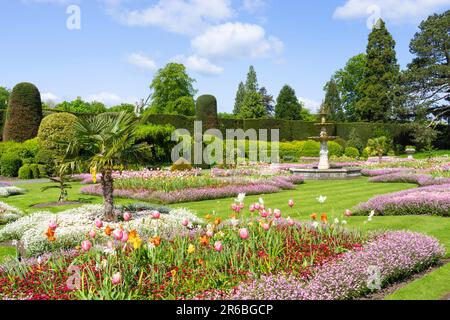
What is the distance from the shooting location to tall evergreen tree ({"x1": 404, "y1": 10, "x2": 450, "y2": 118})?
4516 cm

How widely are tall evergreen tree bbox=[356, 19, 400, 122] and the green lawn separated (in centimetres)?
3497

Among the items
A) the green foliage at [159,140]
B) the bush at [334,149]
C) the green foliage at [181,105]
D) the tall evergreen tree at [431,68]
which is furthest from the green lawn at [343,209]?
the green foliage at [181,105]

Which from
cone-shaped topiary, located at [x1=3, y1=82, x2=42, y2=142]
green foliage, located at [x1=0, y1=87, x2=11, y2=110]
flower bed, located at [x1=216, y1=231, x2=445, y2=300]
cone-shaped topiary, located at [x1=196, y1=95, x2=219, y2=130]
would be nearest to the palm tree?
flower bed, located at [x1=216, y1=231, x2=445, y2=300]

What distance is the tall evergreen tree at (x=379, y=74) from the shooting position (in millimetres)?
49906

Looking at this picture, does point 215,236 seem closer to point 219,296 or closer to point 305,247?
point 305,247

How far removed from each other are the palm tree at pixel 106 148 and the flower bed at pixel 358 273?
461 centimetres

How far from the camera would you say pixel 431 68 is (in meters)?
45.0

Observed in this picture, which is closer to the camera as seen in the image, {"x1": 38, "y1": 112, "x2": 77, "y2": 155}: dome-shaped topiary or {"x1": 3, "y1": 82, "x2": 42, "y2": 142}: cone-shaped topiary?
{"x1": 38, "y1": 112, "x2": 77, "y2": 155}: dome-shaped topiary

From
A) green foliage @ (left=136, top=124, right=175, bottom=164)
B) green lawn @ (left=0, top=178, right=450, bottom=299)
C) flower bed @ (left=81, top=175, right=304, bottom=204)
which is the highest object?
green foliage @ (left=136, top=124, right=175, bottom=164)

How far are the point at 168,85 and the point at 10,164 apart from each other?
1554 inches

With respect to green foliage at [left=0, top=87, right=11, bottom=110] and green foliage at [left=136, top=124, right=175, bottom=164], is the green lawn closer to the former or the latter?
green foliage at [left=136, top=124, right=175, bottom=164]
